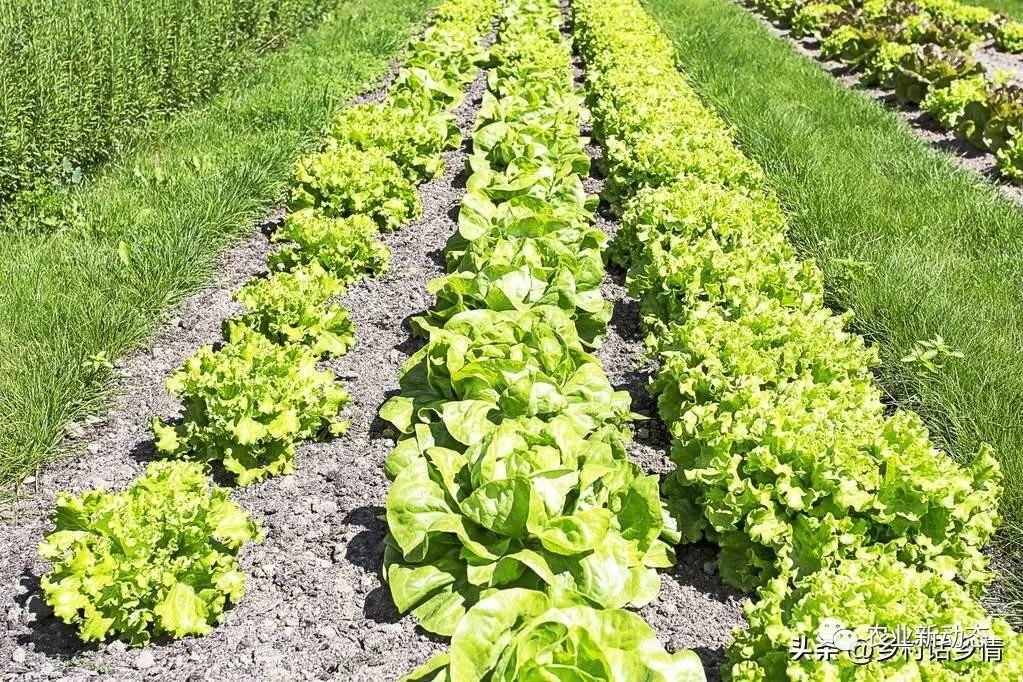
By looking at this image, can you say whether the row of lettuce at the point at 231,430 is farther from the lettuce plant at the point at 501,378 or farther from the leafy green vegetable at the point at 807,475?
the leafy green vegetable at the point at 807,475

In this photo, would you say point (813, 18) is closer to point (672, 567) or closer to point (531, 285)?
point (531, 285)

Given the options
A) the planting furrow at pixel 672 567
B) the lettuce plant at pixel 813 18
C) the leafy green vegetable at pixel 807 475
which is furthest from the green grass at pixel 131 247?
the lettuce plant at pixel 813 18

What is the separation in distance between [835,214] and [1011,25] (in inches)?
418

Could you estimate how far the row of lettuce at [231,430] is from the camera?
3.23 metres

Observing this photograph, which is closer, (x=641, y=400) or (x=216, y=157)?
(x=641, y=400)

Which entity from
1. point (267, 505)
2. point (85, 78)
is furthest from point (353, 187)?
point (267, 505)

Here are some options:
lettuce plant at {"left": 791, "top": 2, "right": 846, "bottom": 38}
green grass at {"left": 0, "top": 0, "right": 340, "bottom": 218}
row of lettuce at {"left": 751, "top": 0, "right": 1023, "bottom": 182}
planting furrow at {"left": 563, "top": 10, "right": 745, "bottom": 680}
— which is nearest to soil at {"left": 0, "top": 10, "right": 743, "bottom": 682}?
planting furrow at {"left": 563, "top": 10, "right": 745, "bottom": 680}

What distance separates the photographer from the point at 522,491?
324cm

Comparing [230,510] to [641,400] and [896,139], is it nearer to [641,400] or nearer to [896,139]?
[641,400]

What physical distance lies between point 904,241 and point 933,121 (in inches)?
178

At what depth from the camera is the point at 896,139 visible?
8.38 m

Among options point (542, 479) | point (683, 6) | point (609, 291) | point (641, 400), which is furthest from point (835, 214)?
point (683, 6)

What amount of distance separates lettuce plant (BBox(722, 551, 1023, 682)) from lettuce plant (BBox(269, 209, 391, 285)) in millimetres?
3696

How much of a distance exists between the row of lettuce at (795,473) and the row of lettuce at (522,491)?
297 mm
